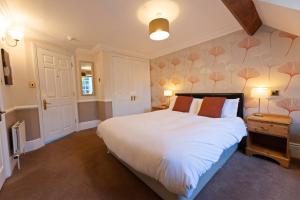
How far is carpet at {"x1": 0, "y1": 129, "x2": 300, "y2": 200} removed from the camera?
1.58 meters

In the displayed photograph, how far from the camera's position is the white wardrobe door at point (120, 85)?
408 cm

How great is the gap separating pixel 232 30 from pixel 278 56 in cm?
95

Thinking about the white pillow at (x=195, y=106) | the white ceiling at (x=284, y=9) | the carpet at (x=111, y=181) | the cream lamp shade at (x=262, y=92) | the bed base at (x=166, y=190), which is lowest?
the carpet at (x=111, y=181)

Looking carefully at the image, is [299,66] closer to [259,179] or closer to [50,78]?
[259,179]

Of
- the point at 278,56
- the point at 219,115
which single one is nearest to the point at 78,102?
the point at 219,115

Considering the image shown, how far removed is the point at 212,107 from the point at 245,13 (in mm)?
1540

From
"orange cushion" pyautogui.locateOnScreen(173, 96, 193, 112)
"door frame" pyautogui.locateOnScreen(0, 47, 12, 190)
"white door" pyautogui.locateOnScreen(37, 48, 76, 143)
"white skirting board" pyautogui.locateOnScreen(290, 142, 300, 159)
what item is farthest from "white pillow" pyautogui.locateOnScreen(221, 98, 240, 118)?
A: "white door" pyautogui.locateOnScreen(37, 48, 76, 143)

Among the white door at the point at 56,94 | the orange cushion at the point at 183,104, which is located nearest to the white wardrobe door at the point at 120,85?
the white door at the point at 56,94

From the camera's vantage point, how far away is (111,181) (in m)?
1.84

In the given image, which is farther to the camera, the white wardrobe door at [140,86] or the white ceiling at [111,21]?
the white wardrobe door at [140,86]

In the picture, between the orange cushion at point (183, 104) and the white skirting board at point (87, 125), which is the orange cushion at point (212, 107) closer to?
the orange cushion at point (183, 104)

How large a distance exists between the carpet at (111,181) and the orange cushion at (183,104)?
1257 mm

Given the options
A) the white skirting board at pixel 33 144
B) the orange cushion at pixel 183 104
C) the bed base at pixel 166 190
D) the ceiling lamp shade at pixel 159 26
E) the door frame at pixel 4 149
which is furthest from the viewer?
the orange cushion at pixel 183 104

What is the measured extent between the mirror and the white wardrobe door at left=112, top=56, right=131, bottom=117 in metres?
0.82
